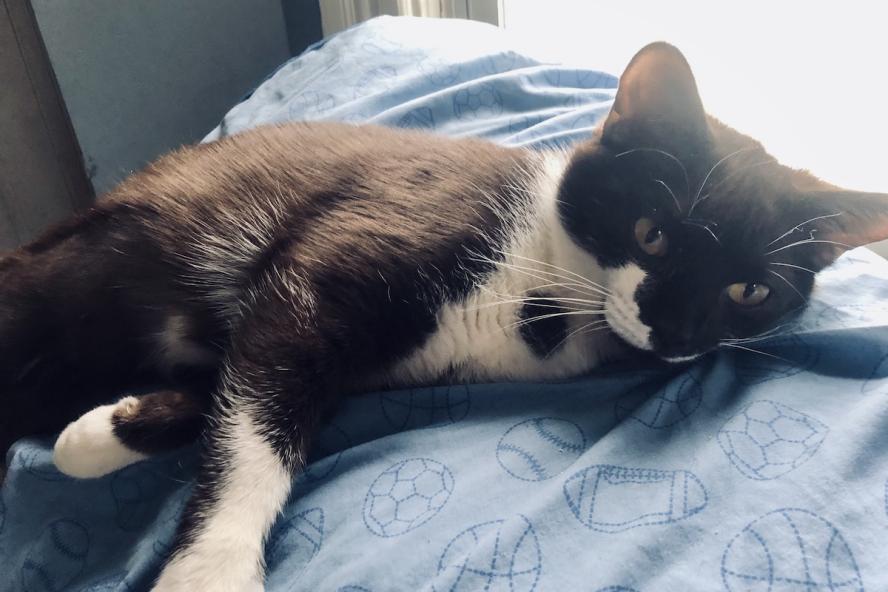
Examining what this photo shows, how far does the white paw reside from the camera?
2.36ft

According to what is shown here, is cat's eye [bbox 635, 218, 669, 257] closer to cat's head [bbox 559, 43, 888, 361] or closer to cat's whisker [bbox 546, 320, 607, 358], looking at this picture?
cat's head [bbox 559, 43, 888, 361]

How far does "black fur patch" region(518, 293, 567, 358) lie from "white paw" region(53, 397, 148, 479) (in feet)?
1.59

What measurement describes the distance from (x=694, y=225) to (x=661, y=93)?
0.17 meters

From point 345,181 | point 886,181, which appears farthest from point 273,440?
point 886,181

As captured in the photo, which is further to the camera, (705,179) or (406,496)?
(705,179)

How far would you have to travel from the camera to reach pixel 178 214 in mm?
932

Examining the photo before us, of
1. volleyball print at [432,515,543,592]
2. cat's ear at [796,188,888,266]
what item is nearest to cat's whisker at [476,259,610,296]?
cat's ear at [796,188,888,266]

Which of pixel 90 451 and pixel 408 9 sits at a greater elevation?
pixel 408 9

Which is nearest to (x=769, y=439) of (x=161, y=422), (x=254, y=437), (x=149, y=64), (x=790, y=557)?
(x=790, y=557)

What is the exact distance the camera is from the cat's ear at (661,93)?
2.54 feet

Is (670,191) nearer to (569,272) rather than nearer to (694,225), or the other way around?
(694,225)

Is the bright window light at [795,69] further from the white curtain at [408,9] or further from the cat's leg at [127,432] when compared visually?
the cat's leg at [127,432]

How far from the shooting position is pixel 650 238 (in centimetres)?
80

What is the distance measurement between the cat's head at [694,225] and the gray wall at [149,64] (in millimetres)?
1783
